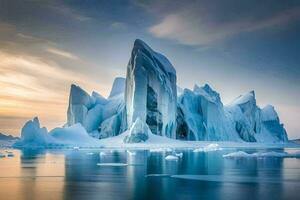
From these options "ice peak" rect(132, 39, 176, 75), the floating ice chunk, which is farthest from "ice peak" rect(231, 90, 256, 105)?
the floating ice chunk

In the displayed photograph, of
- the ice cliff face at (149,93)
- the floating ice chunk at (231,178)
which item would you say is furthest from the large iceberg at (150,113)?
the floating ice chunk at (231,178)

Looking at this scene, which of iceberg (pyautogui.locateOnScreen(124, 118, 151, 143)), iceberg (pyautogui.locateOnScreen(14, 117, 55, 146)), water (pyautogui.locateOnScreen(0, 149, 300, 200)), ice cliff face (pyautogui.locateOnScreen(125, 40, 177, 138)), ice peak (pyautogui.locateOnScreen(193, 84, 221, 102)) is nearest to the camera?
water (pyautogui.locateOnScreen(0, 149, 300, 200))

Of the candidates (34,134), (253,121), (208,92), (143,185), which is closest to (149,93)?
(34,134)

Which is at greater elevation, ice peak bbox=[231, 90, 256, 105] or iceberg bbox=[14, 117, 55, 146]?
ice peak bbox=[231, 90, 256, 105]

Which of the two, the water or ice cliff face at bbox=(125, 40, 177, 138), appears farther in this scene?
ice cliff face at bbox=(125, 40, 177, 138)

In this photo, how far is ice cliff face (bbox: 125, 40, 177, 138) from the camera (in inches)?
1987

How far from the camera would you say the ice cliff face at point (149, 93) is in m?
50.5

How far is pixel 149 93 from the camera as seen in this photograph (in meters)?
51.1

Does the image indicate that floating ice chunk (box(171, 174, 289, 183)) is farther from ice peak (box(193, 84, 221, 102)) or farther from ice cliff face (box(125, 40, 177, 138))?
ice peak (box(193, 84, 221, 102))

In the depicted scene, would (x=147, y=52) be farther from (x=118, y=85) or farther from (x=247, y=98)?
(x=247, y=98)

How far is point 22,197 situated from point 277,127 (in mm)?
78049

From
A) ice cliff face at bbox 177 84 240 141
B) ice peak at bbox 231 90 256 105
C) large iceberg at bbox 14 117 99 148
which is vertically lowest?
large iceberg at bbox 14 117 99 148

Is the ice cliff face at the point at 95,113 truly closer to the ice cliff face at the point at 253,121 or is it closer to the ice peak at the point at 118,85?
the ice peak at the point at 118,85

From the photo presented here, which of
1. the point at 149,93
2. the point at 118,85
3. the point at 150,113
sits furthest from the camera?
the point at 118,85
